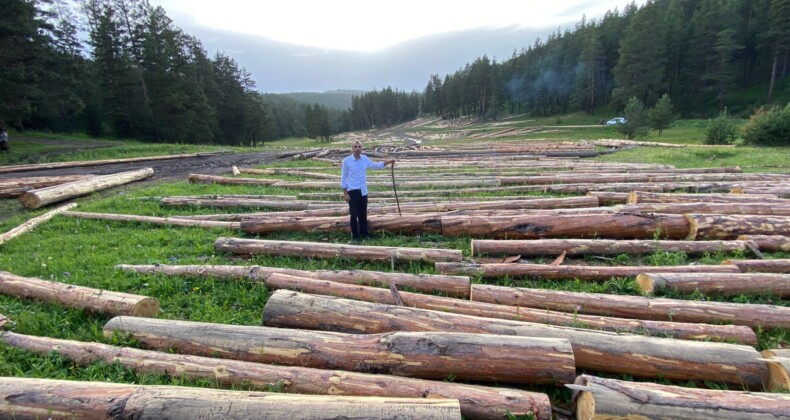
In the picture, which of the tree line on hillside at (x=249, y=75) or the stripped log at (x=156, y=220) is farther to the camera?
the tree line on hillside at (x=249, y=75)

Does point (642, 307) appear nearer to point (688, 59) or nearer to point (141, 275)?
point (141, 275)

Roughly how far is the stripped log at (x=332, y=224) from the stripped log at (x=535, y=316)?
299 centimetres

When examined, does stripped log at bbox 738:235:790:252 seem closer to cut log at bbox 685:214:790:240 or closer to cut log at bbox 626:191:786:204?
cut log at bbox 685:214:790:240

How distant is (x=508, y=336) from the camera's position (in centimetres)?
332

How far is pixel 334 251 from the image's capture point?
20.9 ft

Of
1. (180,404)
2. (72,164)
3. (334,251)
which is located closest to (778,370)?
(180,404)

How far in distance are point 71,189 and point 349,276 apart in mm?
11770

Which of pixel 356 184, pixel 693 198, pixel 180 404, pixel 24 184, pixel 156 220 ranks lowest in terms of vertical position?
pixel 180 404

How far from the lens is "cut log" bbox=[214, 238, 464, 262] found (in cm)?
599

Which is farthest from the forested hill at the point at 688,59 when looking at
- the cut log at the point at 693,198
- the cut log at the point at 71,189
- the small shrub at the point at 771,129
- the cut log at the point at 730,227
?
the cut log at the point at 71,189

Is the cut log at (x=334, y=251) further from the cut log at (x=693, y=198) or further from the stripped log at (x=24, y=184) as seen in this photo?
the stripped log at (x=24, y=184)

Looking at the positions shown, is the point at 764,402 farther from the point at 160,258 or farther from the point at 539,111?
the point at 539,111

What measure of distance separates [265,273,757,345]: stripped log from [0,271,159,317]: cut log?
1.83 meters

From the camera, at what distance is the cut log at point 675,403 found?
8.11 ft
